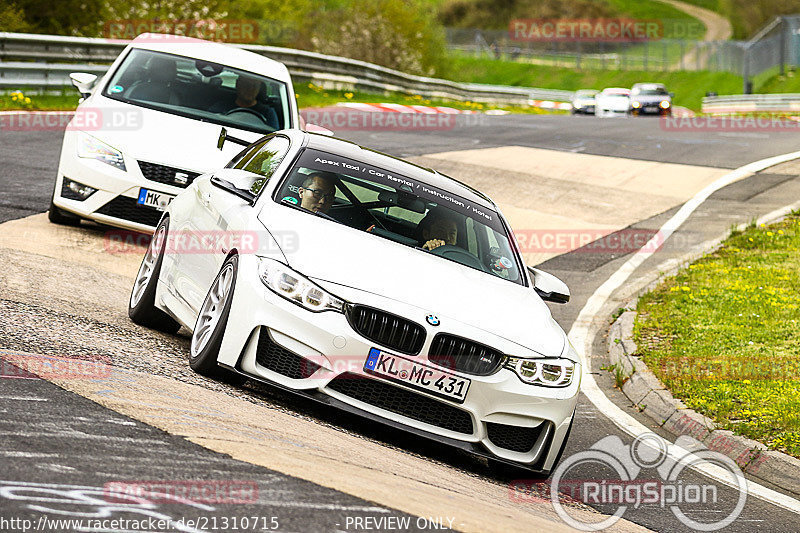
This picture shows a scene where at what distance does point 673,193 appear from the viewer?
63.0 feet

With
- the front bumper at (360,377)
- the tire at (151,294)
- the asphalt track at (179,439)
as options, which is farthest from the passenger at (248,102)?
the front bumper at (360,377)

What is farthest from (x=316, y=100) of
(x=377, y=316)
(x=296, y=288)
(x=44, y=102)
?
(x=377, y=316)

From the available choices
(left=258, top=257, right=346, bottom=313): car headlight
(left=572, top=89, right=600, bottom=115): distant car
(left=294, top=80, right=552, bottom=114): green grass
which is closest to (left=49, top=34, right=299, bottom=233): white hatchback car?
(left=258, top=257, right=346, bottom=313): car headlight

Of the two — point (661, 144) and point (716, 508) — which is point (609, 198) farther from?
point (716, 508)

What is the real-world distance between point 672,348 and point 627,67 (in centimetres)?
7578

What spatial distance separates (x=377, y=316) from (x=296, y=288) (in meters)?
0.48

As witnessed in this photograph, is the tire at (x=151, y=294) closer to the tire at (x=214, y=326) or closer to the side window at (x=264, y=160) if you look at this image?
the side window at (x=264, y=160)

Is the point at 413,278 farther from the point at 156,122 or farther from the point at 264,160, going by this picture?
the point at 156,122

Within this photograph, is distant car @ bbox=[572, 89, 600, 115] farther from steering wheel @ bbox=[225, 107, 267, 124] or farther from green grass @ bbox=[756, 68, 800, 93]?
steering wheel @ bbox=[225, 107, 267, 124]

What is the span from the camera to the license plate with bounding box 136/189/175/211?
1033 centimetres

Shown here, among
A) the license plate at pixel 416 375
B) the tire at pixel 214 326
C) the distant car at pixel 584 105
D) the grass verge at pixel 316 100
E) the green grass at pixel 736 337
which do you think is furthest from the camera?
the distant car at pixel 584 105

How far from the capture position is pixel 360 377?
617cm

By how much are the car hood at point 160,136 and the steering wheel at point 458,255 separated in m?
3.60

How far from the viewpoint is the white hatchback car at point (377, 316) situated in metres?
6.17
